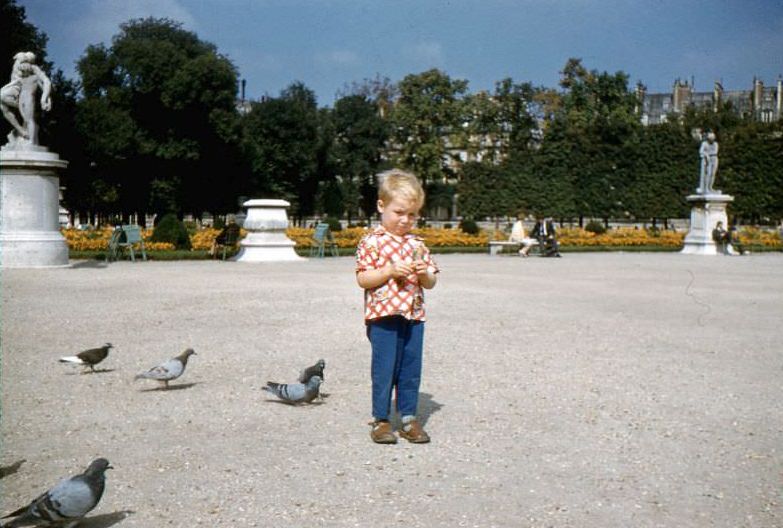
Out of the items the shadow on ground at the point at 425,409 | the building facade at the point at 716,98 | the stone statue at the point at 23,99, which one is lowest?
the shadow on ground at the point at 425,409

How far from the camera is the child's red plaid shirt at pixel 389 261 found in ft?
14.0

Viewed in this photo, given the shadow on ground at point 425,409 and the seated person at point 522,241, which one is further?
the seated person at point 522,241

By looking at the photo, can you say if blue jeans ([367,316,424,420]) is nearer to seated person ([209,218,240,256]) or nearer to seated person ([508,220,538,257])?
seated person ([209,218,240,256])

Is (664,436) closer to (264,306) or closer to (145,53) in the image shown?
(264,306)

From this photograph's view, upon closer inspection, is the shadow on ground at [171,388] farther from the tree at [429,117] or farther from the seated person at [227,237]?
the tree at [429,117]

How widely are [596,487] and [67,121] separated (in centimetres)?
3919

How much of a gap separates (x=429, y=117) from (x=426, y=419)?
55409mm

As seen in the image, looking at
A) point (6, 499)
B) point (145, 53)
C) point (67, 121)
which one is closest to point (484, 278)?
point (6, 499)

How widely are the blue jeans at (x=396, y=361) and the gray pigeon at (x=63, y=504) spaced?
1.72m

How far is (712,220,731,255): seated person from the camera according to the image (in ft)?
93.9

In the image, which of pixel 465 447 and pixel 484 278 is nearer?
pixel 465 447

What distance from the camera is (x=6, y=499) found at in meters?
A: 3.47

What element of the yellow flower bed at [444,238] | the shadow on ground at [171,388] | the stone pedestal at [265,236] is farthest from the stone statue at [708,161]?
the shadow on ground at [171,388]

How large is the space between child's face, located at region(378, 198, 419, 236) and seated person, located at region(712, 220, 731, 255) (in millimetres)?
26941
